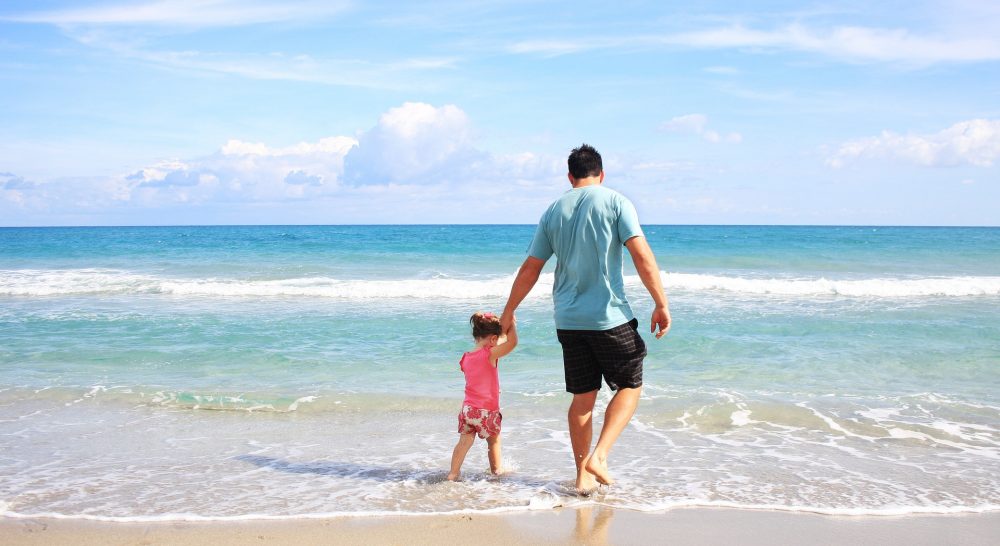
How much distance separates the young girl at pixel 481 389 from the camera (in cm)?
456

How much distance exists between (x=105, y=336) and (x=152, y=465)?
593 centimetres

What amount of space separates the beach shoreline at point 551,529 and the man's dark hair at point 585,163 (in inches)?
72.0

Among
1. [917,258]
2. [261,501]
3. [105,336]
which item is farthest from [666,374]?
[917,258]

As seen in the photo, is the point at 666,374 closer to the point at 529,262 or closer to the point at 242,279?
the point at 529,262

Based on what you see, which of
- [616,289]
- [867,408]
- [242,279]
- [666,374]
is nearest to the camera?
[616,289]

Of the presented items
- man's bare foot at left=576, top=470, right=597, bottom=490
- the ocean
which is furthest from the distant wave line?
man's bare foot at left=576, top=470, right=597, bottom=490

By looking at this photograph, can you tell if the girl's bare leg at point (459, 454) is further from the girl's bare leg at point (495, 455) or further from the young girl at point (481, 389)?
the girl's bare leg at point (495, 455)

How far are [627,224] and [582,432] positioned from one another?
1236 mm

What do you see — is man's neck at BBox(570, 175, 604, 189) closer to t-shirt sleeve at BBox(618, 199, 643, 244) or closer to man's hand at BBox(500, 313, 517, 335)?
t-shirt sleeve at BBox(618, 199, 643, 244)

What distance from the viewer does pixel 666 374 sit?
7891 millimetres

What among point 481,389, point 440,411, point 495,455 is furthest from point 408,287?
point 481,389

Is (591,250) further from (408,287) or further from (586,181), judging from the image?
(408,287)

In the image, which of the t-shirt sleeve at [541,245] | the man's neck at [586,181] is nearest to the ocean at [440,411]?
the t-shirt sleeve at [541,245]

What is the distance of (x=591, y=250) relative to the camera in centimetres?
406
